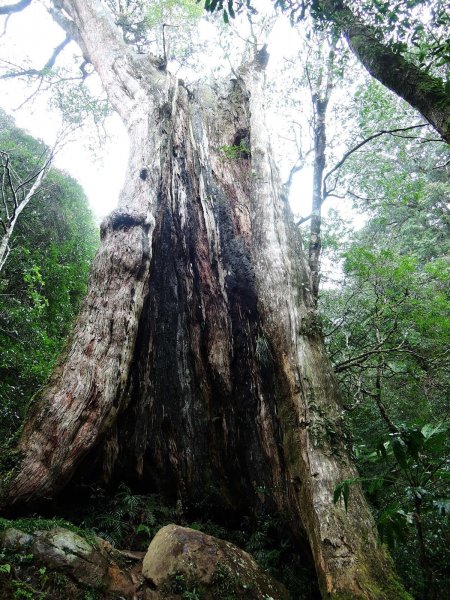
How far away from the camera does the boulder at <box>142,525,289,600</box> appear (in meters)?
3.11

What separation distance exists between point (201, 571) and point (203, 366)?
2.52m

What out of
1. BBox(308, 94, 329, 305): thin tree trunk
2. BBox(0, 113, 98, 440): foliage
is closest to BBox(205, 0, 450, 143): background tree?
BBox(308, 94, 329, 305): thin tree trunk

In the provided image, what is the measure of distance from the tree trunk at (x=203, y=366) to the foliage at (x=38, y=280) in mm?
2654

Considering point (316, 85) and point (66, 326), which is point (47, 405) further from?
point (316, 85)

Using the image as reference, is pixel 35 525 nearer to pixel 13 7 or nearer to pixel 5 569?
pixel 5 569

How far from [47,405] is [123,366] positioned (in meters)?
0.86

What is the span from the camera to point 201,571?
3.22m

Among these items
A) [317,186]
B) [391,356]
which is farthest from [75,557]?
[317,186]

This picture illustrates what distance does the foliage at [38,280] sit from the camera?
6.79 metres

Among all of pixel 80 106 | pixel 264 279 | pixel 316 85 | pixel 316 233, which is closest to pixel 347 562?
pixel 264 279

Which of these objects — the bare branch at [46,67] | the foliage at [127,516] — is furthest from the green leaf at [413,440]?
the bare branch at [46,67]

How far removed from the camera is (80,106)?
450 inches

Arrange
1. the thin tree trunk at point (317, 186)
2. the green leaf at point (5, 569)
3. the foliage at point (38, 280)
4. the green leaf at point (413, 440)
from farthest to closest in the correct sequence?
1. the thin tree trunk at point (317, 186)
2. the foliage at point (38, 280)
3. the green leaf at point (5, 569)
4. the green leaf at point (413, 440)

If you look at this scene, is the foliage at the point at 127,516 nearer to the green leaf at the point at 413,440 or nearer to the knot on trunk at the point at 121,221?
the green leaf at the point at 413,440
